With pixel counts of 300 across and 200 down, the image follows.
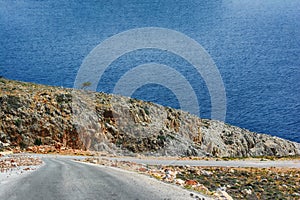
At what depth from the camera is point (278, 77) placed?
107 meters

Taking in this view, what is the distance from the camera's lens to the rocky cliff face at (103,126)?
157 feet

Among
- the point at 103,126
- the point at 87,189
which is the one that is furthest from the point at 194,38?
the point at 87,189

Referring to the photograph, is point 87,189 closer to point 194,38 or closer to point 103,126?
point 103,126

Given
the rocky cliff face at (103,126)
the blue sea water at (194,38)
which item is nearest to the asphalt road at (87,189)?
the rocky cliff face at (103,126)

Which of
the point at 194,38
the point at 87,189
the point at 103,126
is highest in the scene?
the point at 194,38

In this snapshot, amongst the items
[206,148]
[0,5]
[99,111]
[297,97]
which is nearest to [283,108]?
[297,97]

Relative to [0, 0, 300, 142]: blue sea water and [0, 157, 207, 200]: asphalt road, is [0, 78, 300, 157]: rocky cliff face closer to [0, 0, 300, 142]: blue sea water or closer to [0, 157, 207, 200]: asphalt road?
[0, 0, 300, 142]: blue sea water

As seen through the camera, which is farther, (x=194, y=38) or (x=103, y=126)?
(x=194, y=38)

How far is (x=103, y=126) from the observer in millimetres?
53406

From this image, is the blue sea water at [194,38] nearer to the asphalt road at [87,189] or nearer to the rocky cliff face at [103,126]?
the rocky cliff face at [103,126]

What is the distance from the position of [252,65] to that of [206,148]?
201 feet

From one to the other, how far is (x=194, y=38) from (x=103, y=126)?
86386mm

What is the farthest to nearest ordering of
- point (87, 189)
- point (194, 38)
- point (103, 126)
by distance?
1. point (194, 38)
2. point (103, 126)
3. point (87, 189)

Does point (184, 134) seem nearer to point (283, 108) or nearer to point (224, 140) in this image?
point (224, 140)
